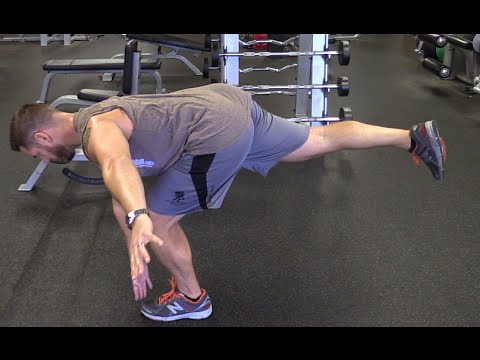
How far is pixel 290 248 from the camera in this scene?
2.37 metres

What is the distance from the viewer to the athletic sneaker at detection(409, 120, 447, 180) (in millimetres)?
2070

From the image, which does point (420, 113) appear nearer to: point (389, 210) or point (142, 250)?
point (389, 210)

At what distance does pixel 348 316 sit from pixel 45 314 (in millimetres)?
1056

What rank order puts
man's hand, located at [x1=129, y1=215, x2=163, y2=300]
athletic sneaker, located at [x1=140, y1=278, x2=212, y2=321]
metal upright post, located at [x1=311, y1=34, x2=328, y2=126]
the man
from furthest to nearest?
metal upright post, located at [x1=311, y1=34, x2=328, y2=126] < athletic sneaker, located at [x1=140, y1=278, x2=212, y2=321] < the man < man's hand, located at [x1=129, y1=215, x2=163, y2=300]

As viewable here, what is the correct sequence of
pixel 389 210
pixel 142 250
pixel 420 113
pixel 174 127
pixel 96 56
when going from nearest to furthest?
pixel 142 250, pixel 174 127, pixel 389 210, pixel 420 113, pixel 96 56

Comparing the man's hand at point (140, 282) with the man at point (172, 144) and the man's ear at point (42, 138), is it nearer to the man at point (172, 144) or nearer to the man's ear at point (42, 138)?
the man at point (172, 144)

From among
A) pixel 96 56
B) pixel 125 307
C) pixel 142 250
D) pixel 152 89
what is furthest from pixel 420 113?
pixel 96 56

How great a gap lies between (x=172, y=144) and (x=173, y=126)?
54mm

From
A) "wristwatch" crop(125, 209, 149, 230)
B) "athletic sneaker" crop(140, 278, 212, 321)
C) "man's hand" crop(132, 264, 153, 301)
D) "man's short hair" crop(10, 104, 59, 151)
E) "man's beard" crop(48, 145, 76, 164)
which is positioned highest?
"man's short hair" crop(10, 104, 59, 151)

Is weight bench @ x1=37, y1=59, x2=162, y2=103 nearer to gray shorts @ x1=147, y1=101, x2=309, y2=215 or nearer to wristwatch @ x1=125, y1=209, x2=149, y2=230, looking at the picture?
gray shorts @ x1=147, y1=101, x2=309, y2=215

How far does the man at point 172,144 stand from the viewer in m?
1.58

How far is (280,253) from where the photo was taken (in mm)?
2334

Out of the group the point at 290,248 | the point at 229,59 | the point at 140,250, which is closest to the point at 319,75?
the point at 229,59

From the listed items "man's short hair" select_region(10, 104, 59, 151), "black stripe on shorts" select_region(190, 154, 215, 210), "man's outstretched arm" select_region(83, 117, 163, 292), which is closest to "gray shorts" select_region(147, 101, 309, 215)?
"black stripe on shorts" select_region(190, 154, 215, 210)
